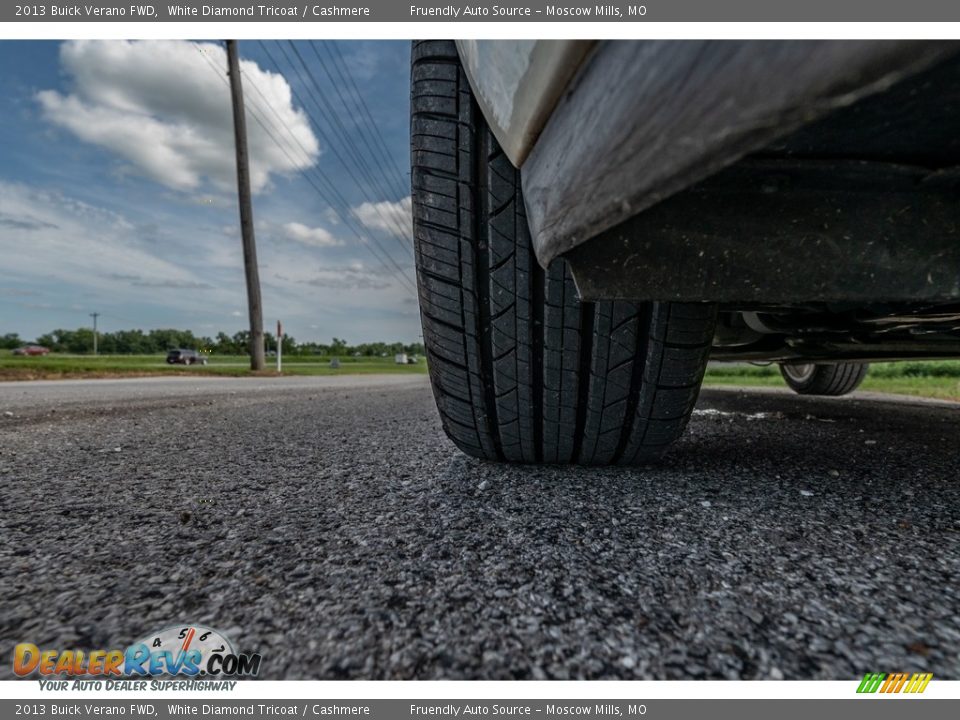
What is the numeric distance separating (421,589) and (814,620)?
440mm

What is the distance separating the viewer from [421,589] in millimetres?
565

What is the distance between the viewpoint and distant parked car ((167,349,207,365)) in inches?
1226

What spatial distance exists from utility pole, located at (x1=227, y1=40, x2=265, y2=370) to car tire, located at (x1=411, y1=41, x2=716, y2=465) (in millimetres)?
11316

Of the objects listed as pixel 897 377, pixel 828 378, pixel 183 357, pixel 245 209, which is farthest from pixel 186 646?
pixel 183 357

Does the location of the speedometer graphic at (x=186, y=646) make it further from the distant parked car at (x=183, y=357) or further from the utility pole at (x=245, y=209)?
the distant parked car at (x=183, y=357)

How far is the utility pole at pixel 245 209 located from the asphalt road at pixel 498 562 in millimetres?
10915

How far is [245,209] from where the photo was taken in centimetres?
1118

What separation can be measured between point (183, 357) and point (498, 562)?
36892 mm

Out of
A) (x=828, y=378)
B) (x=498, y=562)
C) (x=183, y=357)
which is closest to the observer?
(x=498, y=562)

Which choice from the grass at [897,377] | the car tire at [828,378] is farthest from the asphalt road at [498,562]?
the grass at [897,377]

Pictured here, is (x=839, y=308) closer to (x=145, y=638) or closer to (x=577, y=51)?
(x=577, y=51)

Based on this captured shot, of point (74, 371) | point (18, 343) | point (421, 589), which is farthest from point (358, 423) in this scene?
point (18, 343)
